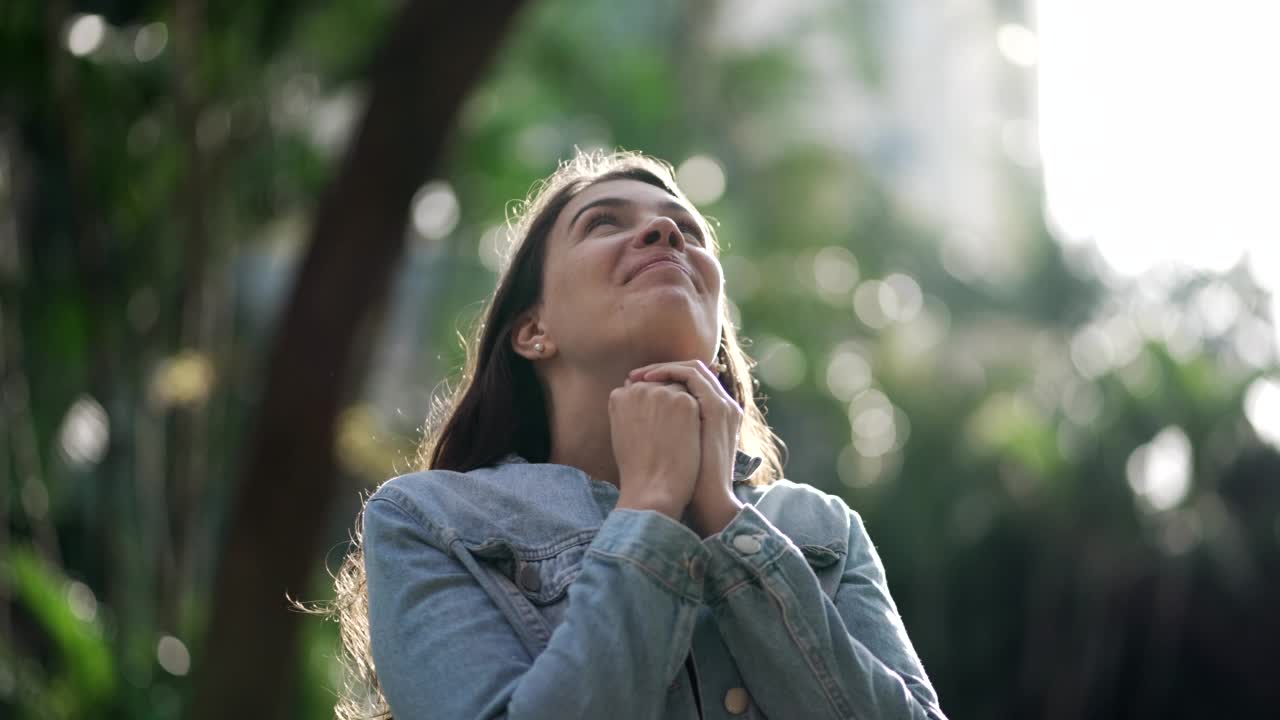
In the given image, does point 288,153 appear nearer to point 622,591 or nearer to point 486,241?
point 486,241

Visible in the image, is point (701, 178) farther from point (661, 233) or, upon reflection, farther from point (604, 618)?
point (604, 618)

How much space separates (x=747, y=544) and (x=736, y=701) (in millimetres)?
190

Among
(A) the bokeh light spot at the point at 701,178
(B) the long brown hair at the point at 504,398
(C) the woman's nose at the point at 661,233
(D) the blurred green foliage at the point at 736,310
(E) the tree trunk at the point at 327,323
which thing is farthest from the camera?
(A) the bokeh light spot at the point at 701,178

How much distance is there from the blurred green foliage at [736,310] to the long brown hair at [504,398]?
1.54 m

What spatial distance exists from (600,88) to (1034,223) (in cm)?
718

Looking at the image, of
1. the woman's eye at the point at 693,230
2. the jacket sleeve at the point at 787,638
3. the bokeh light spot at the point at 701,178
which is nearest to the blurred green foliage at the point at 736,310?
the bokeh light spot at the point at 701,178

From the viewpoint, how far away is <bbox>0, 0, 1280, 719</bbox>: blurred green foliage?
8859 millimetres

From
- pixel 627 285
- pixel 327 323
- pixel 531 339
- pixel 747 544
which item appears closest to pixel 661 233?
pixel 627 285

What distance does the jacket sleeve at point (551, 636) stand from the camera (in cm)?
153

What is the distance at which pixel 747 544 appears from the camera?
1.68 metres

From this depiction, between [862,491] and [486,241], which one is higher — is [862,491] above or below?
below

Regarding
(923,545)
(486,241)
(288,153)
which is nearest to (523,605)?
(288,153)

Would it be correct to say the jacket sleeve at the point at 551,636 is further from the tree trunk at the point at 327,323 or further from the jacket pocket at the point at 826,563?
the tree trunk at the point at 327,323

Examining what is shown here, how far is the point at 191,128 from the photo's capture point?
28.2 ft
